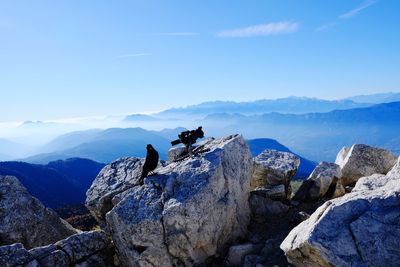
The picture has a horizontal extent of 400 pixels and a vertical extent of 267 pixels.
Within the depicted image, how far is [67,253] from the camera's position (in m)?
18.6

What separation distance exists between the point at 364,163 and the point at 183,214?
573 inches

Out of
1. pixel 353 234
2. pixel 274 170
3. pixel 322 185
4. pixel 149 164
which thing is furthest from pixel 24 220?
pixel 353 234

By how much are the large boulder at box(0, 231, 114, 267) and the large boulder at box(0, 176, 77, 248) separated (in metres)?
4.59

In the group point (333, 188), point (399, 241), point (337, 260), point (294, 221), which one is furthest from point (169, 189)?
point (333, 188)

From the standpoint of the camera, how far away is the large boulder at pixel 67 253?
1747 cm

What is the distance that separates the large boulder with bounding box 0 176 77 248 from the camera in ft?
73.0

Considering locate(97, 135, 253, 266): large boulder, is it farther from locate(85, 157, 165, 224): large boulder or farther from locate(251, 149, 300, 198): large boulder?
locate(251, 149, 300, 198): large boulder

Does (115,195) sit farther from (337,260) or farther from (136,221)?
Answer: (337,260)

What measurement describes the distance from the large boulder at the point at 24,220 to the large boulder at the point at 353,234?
48.3 ft

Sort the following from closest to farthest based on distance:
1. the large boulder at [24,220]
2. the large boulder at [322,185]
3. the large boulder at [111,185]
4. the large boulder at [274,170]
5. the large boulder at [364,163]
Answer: the large boulder at [24,220], the large boulder at [111,185], the large boulder at [322,185], the large boulder at [274,170], the large boulder at [364,163]

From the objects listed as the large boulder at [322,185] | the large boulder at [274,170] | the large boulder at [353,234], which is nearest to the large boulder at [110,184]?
the large boulder at [274,170]

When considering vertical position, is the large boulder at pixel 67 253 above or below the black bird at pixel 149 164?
below

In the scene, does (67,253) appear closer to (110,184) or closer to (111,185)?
(111,185)

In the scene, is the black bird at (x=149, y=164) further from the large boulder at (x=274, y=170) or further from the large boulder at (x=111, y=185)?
the large boulder at (x=274, y=170)
